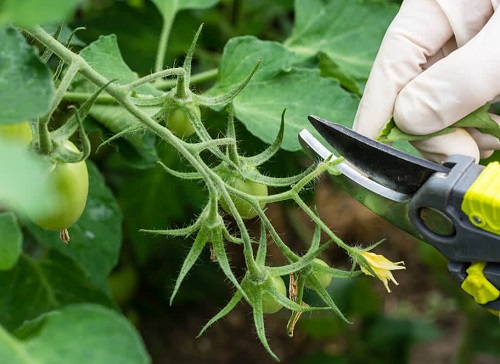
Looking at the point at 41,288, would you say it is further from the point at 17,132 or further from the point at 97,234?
the point at 17,132

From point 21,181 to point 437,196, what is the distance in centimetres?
43

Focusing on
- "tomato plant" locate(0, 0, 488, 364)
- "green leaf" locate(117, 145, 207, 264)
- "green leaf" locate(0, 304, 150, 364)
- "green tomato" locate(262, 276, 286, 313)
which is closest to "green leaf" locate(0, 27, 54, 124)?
"tomato plant" locate(0, 0, 488, 364)

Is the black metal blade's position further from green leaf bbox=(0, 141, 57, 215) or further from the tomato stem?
green leaf bbox=(0, 141, 57, 215)

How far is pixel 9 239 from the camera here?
58 centimetres

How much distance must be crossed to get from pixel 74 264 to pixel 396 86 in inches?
19.4

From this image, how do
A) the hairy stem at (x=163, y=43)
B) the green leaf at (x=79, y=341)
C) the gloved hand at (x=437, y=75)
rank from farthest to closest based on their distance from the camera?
the hairy stem at (x=163, y=43), the gloved hand at (x=437, y=75), the green leaf at (x=79, y=341)

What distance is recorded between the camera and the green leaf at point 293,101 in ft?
2.93

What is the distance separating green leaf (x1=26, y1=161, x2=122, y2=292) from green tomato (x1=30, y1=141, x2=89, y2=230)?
1.05 ft

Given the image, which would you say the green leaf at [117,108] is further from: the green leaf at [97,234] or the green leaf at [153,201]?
the green leaf at [153,201]

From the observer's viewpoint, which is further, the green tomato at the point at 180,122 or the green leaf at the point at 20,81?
the green tomato at the point at 180,122

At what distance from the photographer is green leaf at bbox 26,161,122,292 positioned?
0.99 m

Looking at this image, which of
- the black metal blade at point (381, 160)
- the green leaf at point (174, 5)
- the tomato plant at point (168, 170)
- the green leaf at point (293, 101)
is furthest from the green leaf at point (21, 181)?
the green leaf at point (174, 5)

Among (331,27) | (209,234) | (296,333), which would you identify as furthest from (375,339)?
(209,234)

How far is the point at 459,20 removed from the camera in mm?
905
